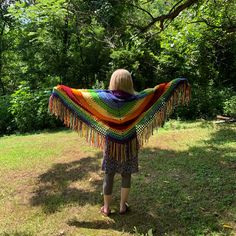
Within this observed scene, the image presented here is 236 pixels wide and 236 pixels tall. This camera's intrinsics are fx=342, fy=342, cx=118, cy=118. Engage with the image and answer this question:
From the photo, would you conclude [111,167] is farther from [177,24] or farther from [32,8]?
[177,24]

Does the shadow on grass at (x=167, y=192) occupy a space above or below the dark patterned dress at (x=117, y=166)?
below

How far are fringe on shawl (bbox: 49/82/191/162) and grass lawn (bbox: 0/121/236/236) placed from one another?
0.81m

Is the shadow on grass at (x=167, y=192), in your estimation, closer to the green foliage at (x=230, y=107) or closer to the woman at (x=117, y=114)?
the woman at (x=117, y=114)

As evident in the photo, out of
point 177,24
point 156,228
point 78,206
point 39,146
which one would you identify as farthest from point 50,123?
point 156,228

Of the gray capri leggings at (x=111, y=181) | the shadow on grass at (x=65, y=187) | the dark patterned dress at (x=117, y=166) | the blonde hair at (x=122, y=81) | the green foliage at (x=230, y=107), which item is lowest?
the shadow on grass at (x=65, y=187)

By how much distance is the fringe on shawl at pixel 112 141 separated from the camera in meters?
4.05

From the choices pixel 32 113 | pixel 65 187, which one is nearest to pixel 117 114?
pixel 65 187

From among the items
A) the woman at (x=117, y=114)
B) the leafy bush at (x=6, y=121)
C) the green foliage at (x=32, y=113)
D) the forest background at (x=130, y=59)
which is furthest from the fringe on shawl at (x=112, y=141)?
the leafy bush at (x=6, y=121)

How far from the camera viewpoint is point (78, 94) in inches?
160

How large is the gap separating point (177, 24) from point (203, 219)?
25.0ft

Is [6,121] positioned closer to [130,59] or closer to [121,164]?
[130,59]

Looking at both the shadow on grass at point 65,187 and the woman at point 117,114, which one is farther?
the shadow on grass at point 65,187

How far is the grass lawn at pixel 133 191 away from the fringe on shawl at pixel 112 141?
2.66ft

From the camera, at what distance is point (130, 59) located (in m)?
12.8
